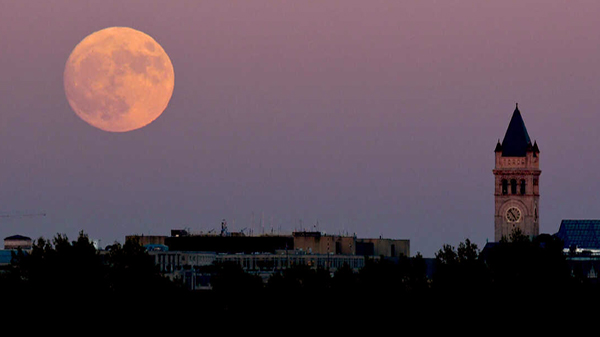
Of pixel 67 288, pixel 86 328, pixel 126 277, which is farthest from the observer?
pixel 126 277

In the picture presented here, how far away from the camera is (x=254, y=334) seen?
17075 cm

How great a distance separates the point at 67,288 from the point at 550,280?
52514 millimetres

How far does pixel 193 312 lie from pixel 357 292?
24.1 meters

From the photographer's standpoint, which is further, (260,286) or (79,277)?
(260,286)

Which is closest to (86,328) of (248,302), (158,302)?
(158,302)

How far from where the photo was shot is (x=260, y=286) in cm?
19788

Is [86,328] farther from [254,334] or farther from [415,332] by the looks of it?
[415,332]

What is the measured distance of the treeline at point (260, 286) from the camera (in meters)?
169

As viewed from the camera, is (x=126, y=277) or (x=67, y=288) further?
(x=126, y=277)

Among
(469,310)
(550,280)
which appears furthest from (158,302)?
(550,280)

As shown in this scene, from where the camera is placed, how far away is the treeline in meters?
169

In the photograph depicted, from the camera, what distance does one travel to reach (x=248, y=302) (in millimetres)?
184875

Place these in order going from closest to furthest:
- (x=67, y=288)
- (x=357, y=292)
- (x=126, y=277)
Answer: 1. (x=67, y=288)
2. (x=126, y=277)
3. (x=357, y=292)

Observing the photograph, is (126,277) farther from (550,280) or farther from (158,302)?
(550,280)
